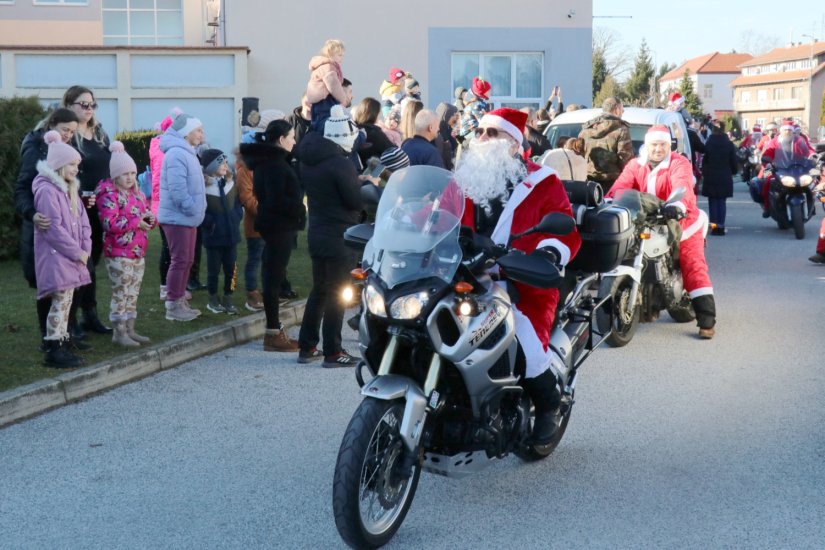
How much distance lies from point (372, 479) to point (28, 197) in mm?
4449

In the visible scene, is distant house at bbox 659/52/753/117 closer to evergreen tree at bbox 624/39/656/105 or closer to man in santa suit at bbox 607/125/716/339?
evergreen tree at bbox 624/39/656/105

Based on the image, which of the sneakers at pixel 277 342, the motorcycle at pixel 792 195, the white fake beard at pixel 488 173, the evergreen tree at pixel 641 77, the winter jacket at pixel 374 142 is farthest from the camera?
the evergreen tree at pixel 641 77

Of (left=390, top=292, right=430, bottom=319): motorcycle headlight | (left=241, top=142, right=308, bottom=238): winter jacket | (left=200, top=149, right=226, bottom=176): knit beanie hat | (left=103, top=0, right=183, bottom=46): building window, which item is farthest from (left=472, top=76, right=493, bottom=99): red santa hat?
(left=103, top=0, right=183, bottom=46): building window

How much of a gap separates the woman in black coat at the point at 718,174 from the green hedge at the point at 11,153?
10.8m

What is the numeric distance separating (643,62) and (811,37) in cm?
1596

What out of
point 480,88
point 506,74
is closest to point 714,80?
point 506,74

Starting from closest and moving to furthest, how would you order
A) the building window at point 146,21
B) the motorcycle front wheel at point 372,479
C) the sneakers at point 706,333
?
the motorcycle front wheel at point 372,479, the sneakers at point 706,333, the building window at point 146,21

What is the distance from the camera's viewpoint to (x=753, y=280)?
13.4m

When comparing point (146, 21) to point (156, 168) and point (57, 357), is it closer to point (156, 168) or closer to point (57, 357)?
point (156, 168)

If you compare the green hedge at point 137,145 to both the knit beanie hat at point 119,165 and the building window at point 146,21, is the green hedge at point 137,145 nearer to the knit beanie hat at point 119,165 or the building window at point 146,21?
the knit beanie hat at point 119,165

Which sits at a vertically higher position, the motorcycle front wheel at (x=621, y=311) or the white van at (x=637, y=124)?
the white van at (x=637, y=124)

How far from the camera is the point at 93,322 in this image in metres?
9.30

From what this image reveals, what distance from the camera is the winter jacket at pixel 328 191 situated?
28.1ft

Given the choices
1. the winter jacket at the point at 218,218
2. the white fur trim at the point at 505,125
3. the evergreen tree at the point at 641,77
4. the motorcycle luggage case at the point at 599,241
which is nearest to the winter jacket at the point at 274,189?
the winter jacket at the point at 218,218
